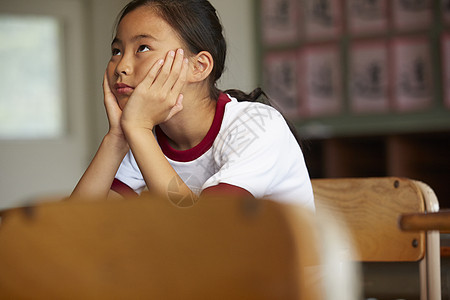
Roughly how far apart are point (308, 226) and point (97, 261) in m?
0.15

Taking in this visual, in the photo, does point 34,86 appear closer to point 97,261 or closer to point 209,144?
point 209,144

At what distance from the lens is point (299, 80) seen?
179 inches

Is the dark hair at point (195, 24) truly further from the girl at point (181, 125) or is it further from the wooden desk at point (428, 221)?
the wooden desk at point (428, 221)

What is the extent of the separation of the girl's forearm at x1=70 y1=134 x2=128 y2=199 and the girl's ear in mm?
203

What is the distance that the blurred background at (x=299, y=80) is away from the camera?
12.2 feet

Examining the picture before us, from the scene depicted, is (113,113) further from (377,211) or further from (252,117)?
(377,211)

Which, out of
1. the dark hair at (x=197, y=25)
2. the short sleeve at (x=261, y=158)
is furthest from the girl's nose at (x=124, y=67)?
the short sleeve at (x=261, y=158)

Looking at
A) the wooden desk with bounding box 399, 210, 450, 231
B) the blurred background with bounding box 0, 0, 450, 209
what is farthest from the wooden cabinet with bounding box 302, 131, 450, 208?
the wooden desk with bounding box 399, 210, 450, 231

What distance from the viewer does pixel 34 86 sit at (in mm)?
5359

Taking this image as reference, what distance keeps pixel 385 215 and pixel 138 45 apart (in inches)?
25.1

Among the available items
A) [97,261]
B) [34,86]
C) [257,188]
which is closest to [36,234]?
[97,261]

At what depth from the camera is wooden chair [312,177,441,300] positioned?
1255mm

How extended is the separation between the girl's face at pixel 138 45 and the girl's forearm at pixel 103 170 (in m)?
0.09

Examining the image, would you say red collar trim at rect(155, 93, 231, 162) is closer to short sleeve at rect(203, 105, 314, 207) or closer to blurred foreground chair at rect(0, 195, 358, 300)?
short sleeve at rect(203, 105, 314, 207)
